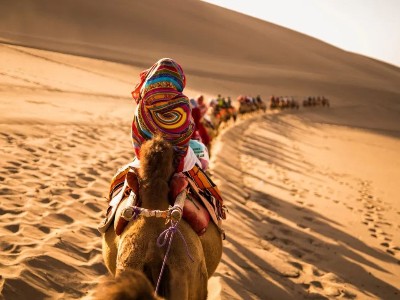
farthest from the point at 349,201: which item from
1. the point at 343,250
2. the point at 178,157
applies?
the point at 178,157

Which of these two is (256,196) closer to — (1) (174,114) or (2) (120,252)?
(1) (174,114)

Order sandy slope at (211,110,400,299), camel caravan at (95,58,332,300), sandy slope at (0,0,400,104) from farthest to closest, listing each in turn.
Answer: sandy slope at (0,0,400,104) < sandy slope at (211,110,400,299) < camel caravan at (95,58,332,300)

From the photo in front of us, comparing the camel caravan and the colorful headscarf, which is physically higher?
the colorful headscarf

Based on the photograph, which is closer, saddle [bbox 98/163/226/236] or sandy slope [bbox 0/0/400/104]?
saddle [bbox 98/163/226/236]

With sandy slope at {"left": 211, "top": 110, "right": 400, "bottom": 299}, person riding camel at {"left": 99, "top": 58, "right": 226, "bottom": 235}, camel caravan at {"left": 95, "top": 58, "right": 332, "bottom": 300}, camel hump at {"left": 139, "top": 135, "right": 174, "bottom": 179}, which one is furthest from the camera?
sandy slope at {"left": 211, "top": 110, "right": 400, "bottom": 299}

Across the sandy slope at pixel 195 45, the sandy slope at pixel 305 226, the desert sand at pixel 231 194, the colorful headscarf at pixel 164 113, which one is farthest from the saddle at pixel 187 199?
the sandy slope at pixel 195 45

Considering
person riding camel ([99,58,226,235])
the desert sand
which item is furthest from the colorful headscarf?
the desert sand

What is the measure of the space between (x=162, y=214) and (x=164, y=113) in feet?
3.07

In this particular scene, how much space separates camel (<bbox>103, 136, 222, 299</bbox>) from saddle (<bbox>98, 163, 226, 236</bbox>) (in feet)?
0.22

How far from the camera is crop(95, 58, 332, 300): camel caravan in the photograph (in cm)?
198

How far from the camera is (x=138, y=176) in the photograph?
2381mm

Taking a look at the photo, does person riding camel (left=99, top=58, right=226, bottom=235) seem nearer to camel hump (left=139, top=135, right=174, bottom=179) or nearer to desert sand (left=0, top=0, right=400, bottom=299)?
camel hump (left=139, top=135, right=174, bottom=179)

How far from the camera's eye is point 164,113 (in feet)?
9.12

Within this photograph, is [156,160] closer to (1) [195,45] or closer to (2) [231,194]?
(2) [231,194]
